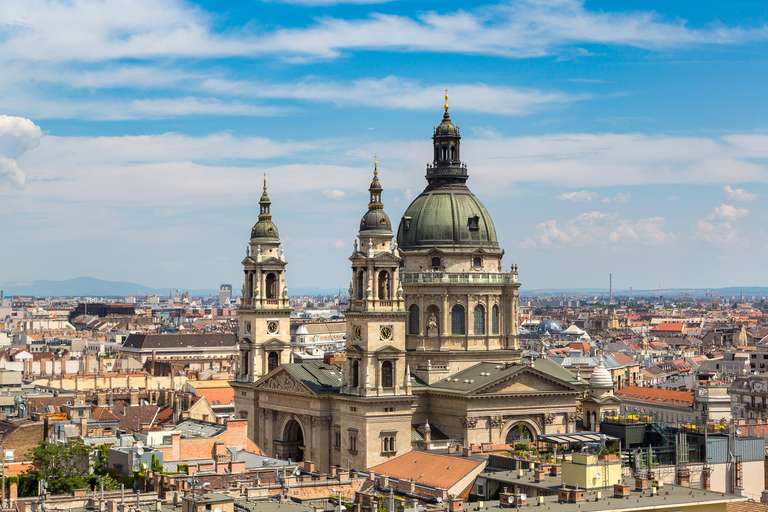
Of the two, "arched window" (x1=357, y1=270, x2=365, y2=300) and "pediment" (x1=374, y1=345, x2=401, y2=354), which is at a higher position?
"arched window" (x1=357, y1=270, x2=365, y2=300)

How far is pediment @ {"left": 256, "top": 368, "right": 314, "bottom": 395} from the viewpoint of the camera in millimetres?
112562

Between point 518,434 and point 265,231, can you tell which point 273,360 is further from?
point 518,434

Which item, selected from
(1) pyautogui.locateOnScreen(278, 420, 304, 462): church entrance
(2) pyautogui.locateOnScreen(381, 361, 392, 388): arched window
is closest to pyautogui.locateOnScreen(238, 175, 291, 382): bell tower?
(1) pyautogui.locateOnScreen(278, 420, 304, 462): church entrance

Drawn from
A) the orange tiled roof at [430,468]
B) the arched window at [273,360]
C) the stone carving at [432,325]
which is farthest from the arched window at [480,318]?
the orange tiled roof at [430,468]

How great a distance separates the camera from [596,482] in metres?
68.2

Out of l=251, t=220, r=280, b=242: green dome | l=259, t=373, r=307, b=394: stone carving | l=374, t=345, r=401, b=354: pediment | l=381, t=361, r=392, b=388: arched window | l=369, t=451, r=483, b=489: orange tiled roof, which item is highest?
l=251, t=220, r=280, b=242: green dome

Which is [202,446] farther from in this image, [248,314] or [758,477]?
[758,477]

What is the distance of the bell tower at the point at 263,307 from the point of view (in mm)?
123812

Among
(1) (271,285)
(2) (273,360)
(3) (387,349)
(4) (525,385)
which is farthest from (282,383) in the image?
(4) (525,385)

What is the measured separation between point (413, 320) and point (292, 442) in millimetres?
15406

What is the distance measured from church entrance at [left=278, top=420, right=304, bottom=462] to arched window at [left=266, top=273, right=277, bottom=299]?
14.5 m

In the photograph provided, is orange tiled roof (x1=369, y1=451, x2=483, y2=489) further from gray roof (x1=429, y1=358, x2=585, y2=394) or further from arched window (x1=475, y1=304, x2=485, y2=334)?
arched window (x1=475, y1=304, x2=485, y2=334)

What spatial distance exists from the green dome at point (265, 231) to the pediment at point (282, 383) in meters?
14.0

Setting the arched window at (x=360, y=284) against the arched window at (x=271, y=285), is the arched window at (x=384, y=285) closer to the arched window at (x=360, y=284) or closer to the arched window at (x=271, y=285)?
the arched window at (x=360, y=284)
